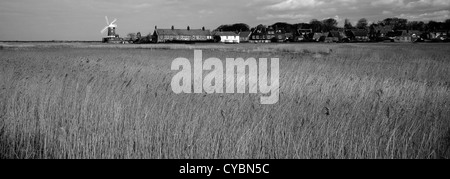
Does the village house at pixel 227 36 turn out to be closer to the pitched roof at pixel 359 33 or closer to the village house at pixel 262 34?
the village house at pixel 262 34

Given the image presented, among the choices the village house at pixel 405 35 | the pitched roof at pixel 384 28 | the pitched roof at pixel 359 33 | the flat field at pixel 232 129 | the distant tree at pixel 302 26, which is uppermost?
the distant tree at pixel 302 26

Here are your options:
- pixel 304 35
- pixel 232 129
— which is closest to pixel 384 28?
pixel 304 35

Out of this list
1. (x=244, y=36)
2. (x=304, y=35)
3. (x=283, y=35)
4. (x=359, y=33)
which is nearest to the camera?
(x=359, y=33)

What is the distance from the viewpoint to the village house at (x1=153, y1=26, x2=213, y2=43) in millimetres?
98438

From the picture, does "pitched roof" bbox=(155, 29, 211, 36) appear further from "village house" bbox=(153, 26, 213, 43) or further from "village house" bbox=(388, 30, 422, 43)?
"village house" bbox=(388, 30, 422, 43)

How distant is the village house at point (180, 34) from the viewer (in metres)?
98.4

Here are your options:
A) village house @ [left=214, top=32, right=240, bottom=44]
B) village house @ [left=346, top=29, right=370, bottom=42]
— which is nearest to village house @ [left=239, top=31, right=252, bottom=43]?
village house @ [left=214, top=32, right=240, bottom=44]

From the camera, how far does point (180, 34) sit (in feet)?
342

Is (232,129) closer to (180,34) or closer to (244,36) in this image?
(180,34)

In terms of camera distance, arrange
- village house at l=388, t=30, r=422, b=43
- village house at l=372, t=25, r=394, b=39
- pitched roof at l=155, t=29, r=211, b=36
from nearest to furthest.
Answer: pitched roof at l=155, t=29, r=211, b=36 → village house at l=388, t=30, r=422, b=43 → village house at l=372, t=25, r=394, b=39

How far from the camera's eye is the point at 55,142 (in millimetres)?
4543

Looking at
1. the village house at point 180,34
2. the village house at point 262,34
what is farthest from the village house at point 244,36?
the village house at point 180,34
